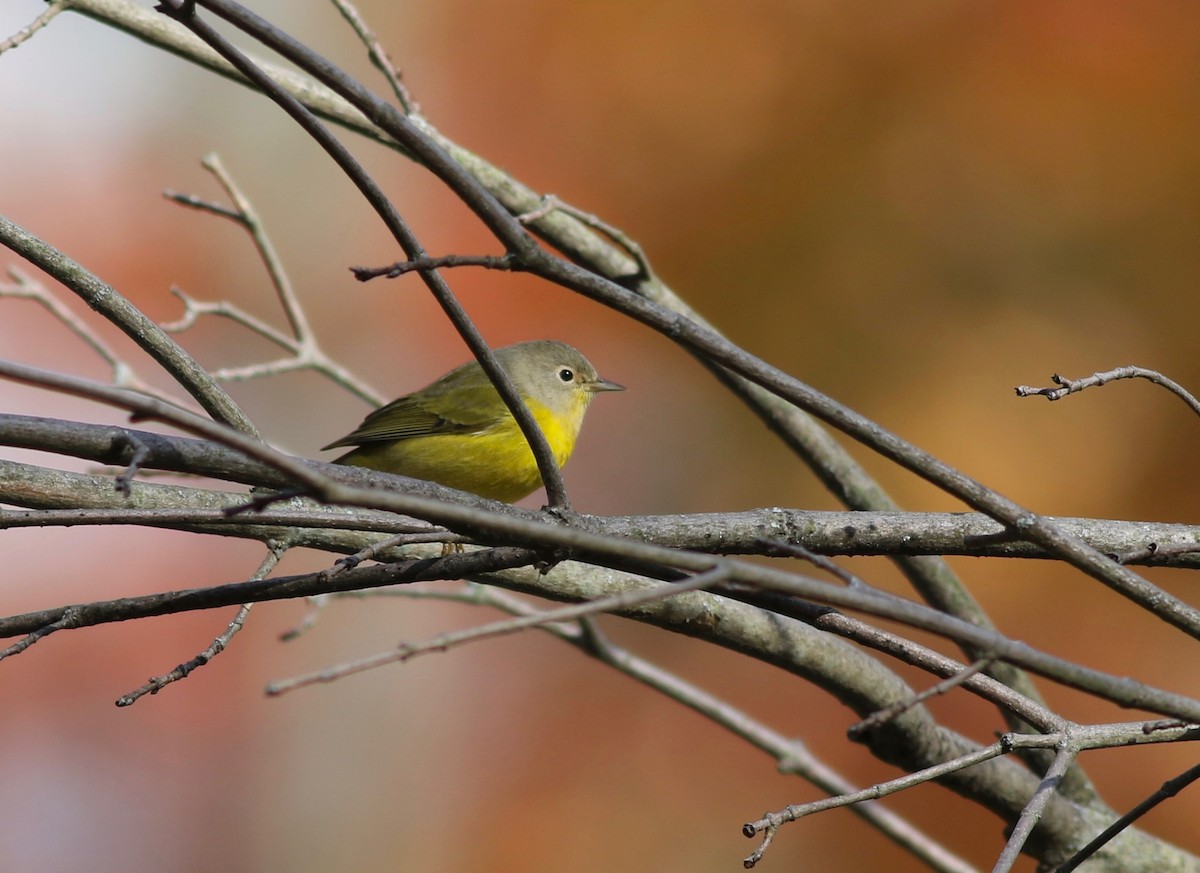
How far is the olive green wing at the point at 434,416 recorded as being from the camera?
468cm

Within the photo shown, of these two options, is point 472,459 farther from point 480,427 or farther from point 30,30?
point 30,30

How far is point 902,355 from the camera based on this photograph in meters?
8.24

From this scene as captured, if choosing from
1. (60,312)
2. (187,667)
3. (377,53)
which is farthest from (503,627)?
(60,312)

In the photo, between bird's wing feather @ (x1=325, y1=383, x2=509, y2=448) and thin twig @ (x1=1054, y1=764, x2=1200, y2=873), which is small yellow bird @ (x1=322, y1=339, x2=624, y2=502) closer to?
bird's wing feather @ (x1=325, y1=383, x2=509, y2=448)

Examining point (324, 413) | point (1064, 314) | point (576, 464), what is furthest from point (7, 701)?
point (1064, 314)

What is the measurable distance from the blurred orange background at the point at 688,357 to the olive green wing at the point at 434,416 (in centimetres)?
266

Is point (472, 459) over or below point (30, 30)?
over

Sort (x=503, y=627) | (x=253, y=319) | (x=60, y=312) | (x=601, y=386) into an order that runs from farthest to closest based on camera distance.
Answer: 1. (x=601, y=386)
2. (x=253, y=319)
3. (x=60, y=312)
4. (x=503, y=627)

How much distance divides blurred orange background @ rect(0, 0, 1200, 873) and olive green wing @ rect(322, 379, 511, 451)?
2.66 m

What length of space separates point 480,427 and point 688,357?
4.18m

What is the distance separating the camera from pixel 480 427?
4.65 m

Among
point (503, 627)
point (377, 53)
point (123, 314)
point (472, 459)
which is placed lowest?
point (503, 627)

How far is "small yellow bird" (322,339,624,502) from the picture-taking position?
447 cm

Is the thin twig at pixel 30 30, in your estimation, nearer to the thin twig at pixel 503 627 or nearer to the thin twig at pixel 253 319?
the thin twig at pixel 253 319
